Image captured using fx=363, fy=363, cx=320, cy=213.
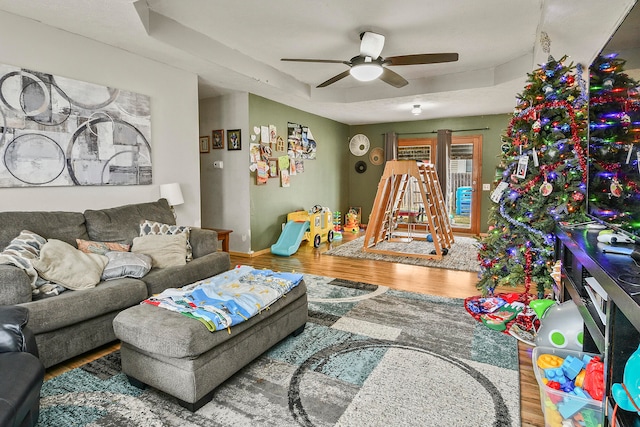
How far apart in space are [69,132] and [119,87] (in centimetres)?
71

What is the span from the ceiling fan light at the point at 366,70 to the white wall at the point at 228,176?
2.21 meters

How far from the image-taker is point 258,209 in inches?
229

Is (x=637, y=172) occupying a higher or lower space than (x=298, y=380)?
higher

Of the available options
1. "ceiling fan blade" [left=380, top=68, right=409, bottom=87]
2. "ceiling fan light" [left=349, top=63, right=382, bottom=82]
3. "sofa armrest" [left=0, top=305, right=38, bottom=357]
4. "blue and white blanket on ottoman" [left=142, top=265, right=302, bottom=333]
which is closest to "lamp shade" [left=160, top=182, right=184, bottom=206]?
"blue and white blanket on ottoman" [left=142, top=265, right=302, bottom=333]

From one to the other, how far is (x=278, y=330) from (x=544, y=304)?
1.81m

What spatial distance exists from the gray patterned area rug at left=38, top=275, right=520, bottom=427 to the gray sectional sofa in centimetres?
21

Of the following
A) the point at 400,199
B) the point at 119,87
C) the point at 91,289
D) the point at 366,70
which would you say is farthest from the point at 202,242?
the point at 400,199

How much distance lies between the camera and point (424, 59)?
11.2 feet

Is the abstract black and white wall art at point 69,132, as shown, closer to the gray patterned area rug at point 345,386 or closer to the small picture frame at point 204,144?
the gray patterned area rug at point 345,386

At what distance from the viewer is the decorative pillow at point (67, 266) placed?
2.40 meters

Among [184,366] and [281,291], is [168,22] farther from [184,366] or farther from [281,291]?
[184,366]

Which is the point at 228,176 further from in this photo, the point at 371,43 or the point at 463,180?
the point at 463,180

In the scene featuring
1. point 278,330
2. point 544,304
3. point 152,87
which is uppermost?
point 152,87

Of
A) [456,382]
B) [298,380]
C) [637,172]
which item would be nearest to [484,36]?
[637,172]
